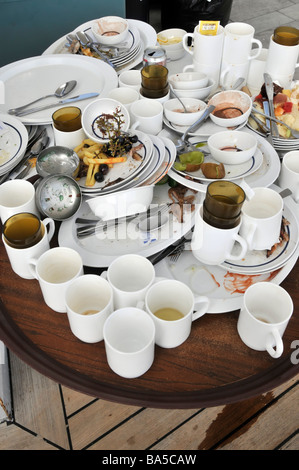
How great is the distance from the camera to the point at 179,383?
0.93 m

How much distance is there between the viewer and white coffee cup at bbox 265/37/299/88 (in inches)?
61.9

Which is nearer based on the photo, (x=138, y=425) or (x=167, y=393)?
(x=167, y=393)

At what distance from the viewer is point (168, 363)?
957 millimetres

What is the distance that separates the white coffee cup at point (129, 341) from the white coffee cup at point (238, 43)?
3.78 ft

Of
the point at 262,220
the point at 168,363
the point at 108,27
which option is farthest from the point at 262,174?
the point at 108,27

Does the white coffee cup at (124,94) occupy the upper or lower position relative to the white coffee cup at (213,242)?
upper

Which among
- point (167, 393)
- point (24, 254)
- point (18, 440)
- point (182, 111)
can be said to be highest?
point (182, 111)

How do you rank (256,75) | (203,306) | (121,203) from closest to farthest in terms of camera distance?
1. (203,306)
2. (121,203)
3. (256,75)

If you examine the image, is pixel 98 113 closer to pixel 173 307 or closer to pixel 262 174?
pixel 262 174

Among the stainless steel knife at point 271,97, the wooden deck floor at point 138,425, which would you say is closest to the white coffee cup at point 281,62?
the stainless steel knife at point 271,97

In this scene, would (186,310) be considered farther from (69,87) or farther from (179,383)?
(69,87)

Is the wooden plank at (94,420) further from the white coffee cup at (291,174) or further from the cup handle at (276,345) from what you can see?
the white coffee cup at (291,174)

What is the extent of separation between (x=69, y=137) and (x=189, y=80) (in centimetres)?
56

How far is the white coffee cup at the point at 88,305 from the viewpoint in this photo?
93 centimetres
